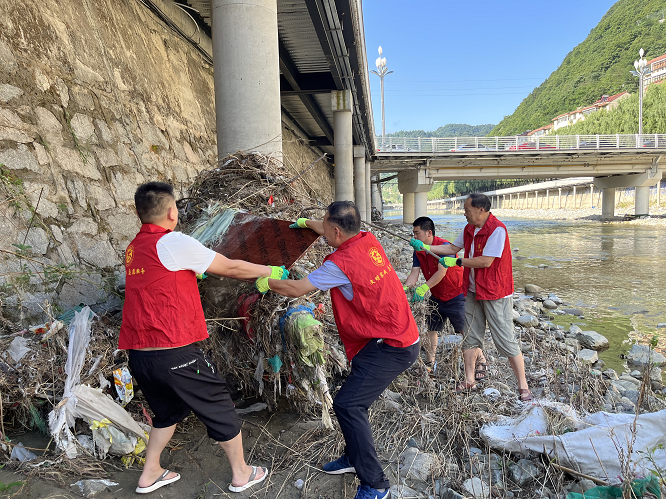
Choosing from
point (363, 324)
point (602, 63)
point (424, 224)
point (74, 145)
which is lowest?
point (363, 324)

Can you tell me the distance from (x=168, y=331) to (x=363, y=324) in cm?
108

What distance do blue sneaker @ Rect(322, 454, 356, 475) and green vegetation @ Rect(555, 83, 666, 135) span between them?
59.7 metres

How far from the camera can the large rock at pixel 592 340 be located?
5801 mm

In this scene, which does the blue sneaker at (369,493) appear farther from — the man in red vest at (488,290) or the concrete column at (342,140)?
the concrete column at (342,140)

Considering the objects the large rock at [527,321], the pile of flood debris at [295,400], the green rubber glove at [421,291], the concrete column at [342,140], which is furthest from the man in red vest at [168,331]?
the concrete column at [342,140]

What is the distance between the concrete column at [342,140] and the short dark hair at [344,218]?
43.0 ft

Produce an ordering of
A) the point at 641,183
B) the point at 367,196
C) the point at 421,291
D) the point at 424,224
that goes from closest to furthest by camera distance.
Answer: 1. the point at 421,291
2. the point at 424,224
3. the point at 367,196
4. the point at 641,183

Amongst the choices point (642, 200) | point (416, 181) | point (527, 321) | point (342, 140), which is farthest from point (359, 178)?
point (642, 200)

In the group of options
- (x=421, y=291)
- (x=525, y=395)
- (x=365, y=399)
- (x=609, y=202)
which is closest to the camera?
(x=365, y=399)

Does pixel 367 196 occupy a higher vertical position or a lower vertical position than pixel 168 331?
higher

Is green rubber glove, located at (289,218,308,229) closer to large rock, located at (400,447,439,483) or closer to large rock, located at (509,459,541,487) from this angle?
large rock, located at (400,447,439,483)

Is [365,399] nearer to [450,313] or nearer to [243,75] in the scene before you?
[450,313]

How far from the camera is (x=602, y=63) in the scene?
8831cm

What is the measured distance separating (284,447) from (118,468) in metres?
1.05
